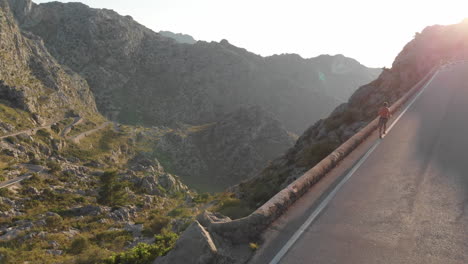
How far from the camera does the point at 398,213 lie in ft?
33.3

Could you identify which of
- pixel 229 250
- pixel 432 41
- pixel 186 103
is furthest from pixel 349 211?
pixel 186 103

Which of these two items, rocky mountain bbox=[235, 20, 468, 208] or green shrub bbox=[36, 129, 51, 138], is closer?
rocky mountain bbox=[235, 20, 468, 208]

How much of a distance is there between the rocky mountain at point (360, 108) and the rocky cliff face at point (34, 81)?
3327 inches

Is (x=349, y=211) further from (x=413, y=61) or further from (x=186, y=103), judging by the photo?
(x=186, y=103)

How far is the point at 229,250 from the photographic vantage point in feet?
27.4

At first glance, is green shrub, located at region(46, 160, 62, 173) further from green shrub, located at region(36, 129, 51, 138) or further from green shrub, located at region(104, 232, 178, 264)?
green shrub, located at region(104, 232, 178, 264)

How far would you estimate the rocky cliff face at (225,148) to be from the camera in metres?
118

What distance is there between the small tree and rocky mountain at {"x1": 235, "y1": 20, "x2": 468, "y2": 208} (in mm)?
26330

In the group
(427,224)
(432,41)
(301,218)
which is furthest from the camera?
(432,41)

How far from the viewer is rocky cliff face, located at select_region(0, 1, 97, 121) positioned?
8969cm

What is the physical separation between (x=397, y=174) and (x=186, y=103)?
7243 inches

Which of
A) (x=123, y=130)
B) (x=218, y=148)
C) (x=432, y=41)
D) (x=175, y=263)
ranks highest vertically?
(x=432, y=41)

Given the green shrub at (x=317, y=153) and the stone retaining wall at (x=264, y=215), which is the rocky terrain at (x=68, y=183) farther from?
the green shrub at (x=317, y=153)

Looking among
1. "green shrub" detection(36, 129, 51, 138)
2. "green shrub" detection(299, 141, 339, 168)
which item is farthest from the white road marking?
"green shrub" detection(36, 129, 51, 138)
